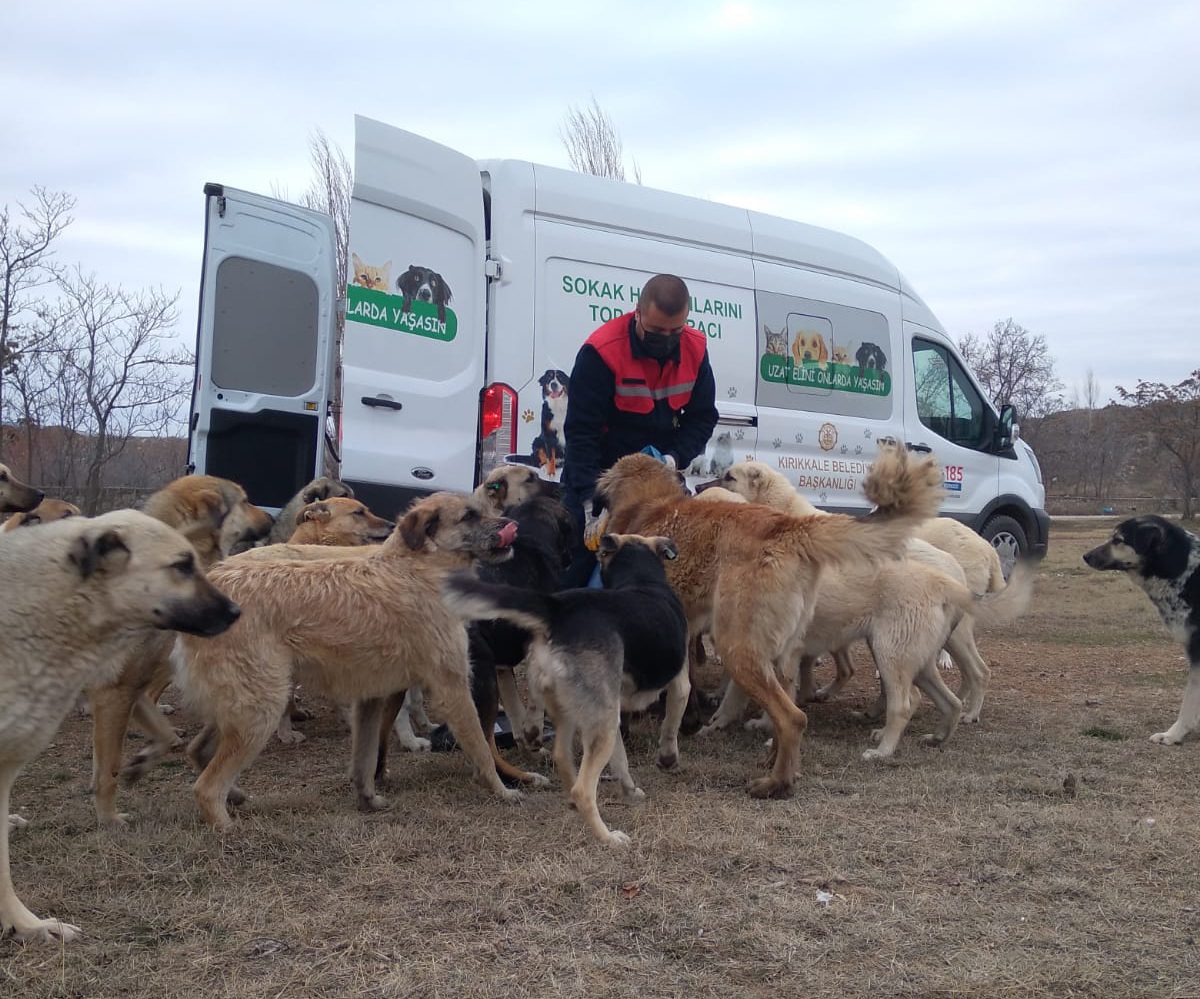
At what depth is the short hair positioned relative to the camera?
5480mm

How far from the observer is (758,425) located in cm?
Answer: 852

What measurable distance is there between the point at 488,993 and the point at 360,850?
1237 mm

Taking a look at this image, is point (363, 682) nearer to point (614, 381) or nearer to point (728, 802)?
point (728, 802)

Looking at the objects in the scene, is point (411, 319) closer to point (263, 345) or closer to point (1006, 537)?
point (263, 345)

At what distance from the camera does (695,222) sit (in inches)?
330

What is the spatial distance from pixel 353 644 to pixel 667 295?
2642 millimetres

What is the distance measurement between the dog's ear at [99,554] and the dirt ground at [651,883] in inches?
45.5

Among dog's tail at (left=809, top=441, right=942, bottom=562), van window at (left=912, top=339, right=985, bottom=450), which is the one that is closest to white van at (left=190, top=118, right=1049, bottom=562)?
van window at (left=912, top=339, right=985, bottom=450)

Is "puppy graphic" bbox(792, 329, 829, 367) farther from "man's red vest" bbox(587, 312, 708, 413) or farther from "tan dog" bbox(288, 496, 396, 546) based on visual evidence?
"tan dog" bbox(288, 496, 396, 546)

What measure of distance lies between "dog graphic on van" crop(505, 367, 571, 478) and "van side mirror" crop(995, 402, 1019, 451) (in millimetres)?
5540

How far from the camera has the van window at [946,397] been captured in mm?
9953

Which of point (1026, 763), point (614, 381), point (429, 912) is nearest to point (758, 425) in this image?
point (614, 381)

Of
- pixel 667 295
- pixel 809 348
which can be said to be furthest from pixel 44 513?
pixel 809 348

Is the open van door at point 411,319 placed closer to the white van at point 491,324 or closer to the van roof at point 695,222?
the white van at point 491,324
